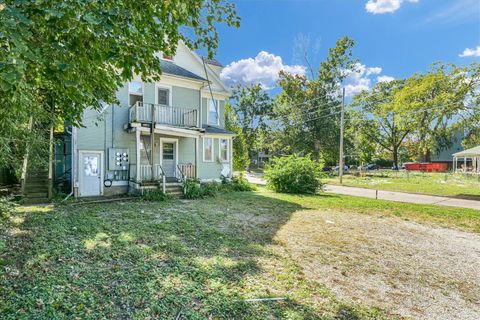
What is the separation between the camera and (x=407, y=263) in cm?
488

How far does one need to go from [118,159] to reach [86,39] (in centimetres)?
1002

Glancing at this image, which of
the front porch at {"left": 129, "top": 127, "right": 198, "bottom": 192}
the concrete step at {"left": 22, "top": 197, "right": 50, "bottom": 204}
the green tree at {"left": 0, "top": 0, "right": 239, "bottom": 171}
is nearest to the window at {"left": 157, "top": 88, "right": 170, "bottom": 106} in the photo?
the front porch at {"left": 129, "top": 127, "right": 198, "bottom": 192}

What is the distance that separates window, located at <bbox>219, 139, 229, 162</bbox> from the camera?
52.8ft

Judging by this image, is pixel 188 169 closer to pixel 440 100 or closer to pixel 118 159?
pixel 118 159

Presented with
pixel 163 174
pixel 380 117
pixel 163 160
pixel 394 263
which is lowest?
pixel 394 263

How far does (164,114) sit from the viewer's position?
12.9m

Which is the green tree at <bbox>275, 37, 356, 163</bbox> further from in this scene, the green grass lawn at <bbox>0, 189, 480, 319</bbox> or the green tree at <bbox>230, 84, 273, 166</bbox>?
the green grass lawn at <bbox>0, 189, 480, 319</bbox>

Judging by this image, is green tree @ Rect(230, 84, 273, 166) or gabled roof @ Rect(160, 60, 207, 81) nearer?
gabled roof @ Rect(160, 60, 207, 81)

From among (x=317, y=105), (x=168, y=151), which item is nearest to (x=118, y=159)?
(x=168, y=151)

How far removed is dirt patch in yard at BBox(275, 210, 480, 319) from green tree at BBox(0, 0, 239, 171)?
170 inches

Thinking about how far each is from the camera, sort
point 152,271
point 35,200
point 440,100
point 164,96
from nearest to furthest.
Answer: point 152,271, point 35,200, point 164,96, point 440,100

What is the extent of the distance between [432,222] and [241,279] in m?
7.61

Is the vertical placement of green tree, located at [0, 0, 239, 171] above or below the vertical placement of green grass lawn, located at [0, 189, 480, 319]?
above

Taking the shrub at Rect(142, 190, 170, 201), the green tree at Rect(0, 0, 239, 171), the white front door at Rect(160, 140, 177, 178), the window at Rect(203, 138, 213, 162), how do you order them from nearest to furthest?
1. the green tree at Rect(0, 0, 239, 171)
2. the shrub at Rect(142, 190, 170, 201)
3. the white front door at Rect(160, 140, 177, 178)
4. the window at Rect(203, 138, 213, 162)
